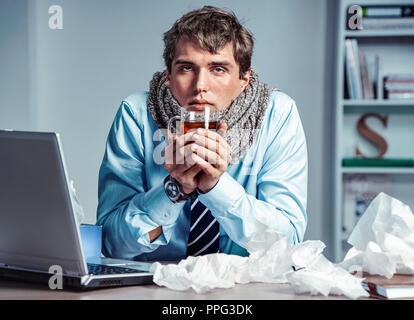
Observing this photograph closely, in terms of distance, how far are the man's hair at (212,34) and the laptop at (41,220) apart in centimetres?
88

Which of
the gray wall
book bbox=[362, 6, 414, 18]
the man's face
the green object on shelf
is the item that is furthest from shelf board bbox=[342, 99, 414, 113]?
the man's face

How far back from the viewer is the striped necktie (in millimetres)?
1607

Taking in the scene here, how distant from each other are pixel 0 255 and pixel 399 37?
252 cm

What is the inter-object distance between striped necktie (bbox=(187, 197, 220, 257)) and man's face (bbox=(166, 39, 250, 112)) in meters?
0.31

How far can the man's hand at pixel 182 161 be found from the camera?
1.24 m

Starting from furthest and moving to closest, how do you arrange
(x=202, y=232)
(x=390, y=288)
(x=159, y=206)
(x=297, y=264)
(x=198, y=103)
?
(x=198, y=103) < (x=202, y=232) < (x=159, y=206) < (x=297, y=264) < (x=390, y=288)

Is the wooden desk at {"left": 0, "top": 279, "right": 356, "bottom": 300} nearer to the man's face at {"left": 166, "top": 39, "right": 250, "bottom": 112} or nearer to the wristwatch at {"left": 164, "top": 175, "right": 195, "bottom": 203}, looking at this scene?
the wristwatch at {"left": 164, "top": 175, "right": 195, "bottom": 203}

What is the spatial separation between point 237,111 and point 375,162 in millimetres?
1345

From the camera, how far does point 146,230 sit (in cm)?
137

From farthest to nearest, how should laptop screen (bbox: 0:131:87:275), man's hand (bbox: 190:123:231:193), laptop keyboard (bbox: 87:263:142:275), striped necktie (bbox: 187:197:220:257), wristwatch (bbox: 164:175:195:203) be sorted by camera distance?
1. striped necktie (bbox: 187:197:220:257)
2. wristwatch (bbox: 164:175:195:203)
3. man's hand (bbox: 190:123:231:193)
4. laptop keyboard (bbox: 87:263:142:275)
5. laptop screen (bbox: 0:131:87:275)

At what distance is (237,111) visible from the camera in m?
1.82

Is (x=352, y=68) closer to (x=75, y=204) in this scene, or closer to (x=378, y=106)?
(x=378, y=106)

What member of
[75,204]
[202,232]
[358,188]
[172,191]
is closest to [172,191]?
[172,191]

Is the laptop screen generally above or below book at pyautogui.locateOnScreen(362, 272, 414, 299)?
above
